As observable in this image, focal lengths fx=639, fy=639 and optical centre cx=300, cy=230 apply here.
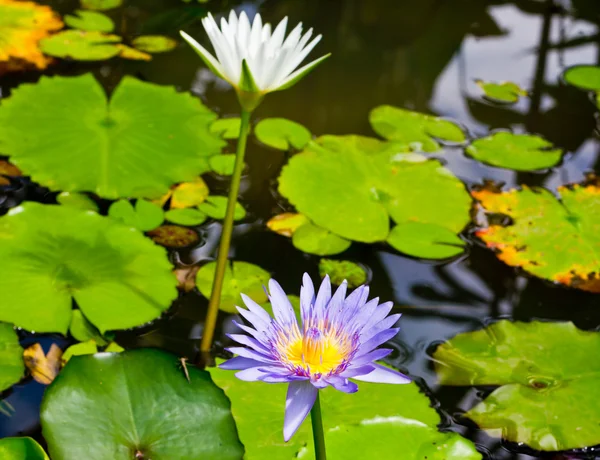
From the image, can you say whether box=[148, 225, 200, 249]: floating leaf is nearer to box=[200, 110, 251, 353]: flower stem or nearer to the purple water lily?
box=[200, 110, 251, 353]: flower stem

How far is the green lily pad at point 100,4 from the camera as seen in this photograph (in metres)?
2.75

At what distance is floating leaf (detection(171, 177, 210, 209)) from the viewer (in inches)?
69.8

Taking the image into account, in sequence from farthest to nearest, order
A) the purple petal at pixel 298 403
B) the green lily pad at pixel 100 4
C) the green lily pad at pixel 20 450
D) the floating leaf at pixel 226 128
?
the green lily pad at pixel 100 4 < the floating leaf at pixel 226 128 < the green lily pad at pixel 20 450 < the purple petal at pixel 298 403

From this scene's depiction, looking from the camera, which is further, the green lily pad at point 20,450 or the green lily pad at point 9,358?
the green lily pad at point 9,358

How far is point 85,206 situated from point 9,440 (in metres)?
0.84

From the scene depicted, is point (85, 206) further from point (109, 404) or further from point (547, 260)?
point (547, 260)

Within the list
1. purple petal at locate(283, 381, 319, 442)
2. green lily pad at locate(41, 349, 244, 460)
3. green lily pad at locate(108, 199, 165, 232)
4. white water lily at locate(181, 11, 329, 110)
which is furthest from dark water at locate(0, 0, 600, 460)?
purple petal at locate(283, 381, 319, 442)

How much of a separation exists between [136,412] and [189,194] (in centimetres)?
87

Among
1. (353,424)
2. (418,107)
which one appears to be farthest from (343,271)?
(418,107)

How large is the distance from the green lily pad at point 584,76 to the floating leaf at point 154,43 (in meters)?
1.64

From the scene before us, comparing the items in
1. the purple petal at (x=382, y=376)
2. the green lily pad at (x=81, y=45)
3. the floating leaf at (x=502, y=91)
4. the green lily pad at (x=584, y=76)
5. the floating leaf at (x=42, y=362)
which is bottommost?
the floating leaf at (x=42, y=362)

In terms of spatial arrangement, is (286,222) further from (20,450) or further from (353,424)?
(20,450)

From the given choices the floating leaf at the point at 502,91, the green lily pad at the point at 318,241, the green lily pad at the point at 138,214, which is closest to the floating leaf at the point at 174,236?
the green lily pad at the point at 138,214

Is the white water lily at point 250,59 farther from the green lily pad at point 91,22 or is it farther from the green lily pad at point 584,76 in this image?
the green lily pad at point 584,76
